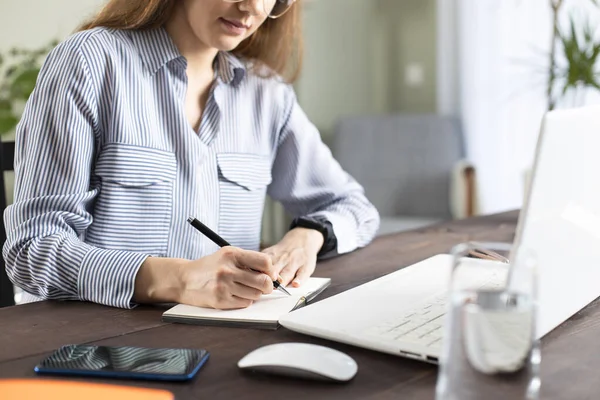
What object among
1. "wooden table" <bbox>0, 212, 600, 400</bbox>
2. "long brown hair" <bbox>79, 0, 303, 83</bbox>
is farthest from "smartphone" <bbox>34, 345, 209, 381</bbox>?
"long brown hair" <bbox>79, 0, 303, 83</bbox>

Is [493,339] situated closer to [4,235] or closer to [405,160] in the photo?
[4,235]

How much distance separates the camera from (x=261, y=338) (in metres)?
0.88

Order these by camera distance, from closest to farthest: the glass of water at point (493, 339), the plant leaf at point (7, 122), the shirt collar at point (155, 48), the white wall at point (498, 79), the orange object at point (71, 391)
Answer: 1. the glass of water at point (493, 339)
2. the orange object at point (71, 391)
3. the shirt collar at point (155, 48)
4. the plant leaf at point (7, 122)
5. the white wall at point (498, 79)

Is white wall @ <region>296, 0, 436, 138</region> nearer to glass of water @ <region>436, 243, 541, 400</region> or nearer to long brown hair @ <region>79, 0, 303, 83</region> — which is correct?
long brown hair @ <region>79, 0, 303, 83</region>

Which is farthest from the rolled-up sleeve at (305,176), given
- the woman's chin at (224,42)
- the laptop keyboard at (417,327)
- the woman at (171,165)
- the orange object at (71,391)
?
the orange object at (71,391)

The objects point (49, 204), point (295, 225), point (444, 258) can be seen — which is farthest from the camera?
point (295, 225)

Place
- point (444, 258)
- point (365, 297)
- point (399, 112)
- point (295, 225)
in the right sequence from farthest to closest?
point (399, 112) < point (295, 225) < point (444, 258) < point (365, 297)

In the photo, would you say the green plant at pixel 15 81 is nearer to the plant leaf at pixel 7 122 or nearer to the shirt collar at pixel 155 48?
the plant leaf at pixel 7 122

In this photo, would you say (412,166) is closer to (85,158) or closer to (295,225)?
(295,225)

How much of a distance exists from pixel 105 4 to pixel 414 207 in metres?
2.85

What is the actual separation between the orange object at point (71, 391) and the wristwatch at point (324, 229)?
69 cm

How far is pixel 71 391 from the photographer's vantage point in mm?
695

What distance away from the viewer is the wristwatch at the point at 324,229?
4.46 feet

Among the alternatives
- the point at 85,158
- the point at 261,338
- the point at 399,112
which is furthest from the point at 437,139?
the point at 261,338
